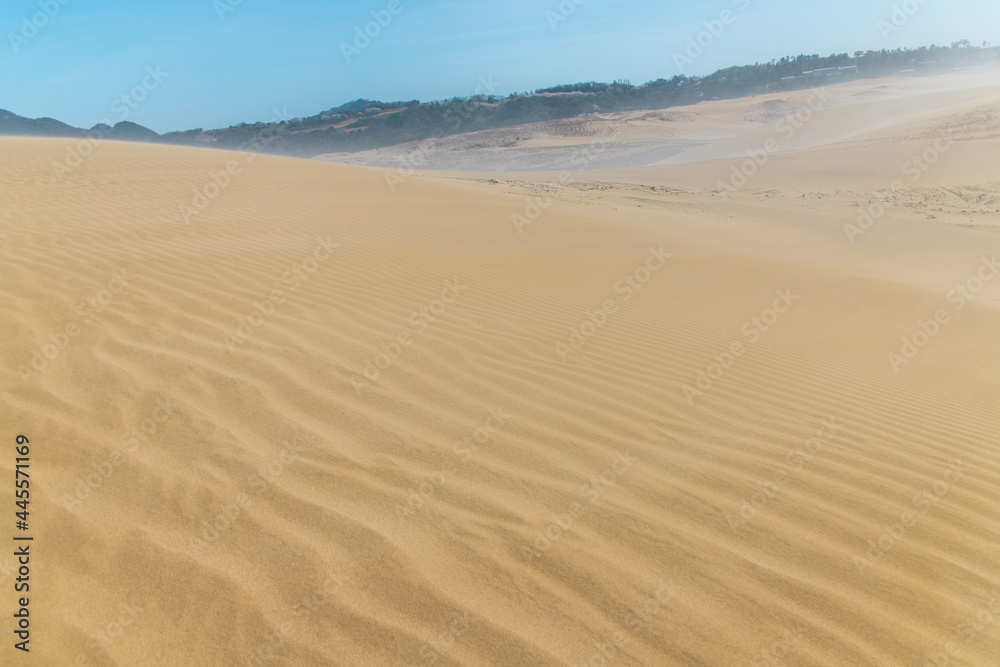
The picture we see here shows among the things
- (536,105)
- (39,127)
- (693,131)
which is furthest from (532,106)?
(39,127)

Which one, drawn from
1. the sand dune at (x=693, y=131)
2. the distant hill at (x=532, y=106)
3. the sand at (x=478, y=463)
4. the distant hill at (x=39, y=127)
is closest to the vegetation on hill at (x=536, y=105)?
the distant hill at (x=532, y=106)

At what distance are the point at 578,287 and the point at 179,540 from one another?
5.57 m

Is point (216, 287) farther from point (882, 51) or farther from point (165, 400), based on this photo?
point (882, 51)

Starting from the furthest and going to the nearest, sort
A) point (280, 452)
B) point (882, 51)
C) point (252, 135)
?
point (882, 51), point (252, 135), point (280, 452)

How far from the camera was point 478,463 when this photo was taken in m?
2.97

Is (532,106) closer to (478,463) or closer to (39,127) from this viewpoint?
(39,127)

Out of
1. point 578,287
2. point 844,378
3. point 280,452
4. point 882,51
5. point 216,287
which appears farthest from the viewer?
point 882,51

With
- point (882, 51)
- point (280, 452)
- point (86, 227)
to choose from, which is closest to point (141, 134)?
point (86, 227)

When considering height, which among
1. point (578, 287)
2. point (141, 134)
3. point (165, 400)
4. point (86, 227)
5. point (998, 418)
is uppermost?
point (141, 134)

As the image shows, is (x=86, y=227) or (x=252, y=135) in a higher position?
(x=252, y=135)

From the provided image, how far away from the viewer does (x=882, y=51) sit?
85688 mm

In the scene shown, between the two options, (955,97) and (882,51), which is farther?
(882,51)

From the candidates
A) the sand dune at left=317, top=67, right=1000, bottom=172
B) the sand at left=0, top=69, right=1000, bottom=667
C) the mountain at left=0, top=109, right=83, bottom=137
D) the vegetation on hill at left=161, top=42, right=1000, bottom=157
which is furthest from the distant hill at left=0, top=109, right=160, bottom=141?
the sand at left=0, top=69, right=1000, bottom=667

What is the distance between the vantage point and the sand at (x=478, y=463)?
Result: 200cm
